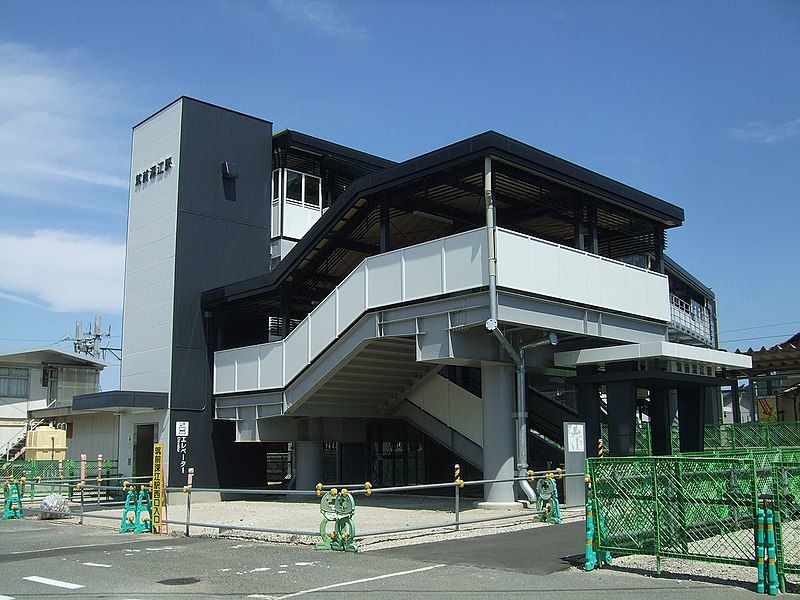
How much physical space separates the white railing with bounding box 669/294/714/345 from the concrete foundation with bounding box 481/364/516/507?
37.0ft

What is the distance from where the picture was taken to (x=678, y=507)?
428 inches

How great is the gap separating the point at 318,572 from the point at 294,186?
19739 millimetres

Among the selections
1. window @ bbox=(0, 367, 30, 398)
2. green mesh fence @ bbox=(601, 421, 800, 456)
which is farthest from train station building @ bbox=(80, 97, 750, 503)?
window @ bbox=(0, 367, 30, 398)

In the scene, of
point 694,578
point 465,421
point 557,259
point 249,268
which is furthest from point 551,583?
point 249,268

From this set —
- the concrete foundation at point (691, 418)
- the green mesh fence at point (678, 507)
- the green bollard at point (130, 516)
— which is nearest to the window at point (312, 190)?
the concrete foundation at point (691, 418)

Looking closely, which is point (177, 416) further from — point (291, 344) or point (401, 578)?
point (401, 578)

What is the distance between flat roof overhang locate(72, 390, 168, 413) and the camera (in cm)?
2609

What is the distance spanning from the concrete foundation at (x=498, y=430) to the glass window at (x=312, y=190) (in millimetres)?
12051

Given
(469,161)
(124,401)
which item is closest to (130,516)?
(124,401)

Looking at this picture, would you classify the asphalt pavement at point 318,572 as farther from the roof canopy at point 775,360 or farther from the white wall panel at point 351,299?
the roof canopy at point 775,360

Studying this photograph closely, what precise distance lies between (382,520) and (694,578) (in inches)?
353

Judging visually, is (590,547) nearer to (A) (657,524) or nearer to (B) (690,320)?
(A) (657,524)

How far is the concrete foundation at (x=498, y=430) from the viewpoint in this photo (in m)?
19.5

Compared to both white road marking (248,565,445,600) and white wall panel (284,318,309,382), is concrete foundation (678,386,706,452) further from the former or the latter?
white road marking (248,565,445,600)
